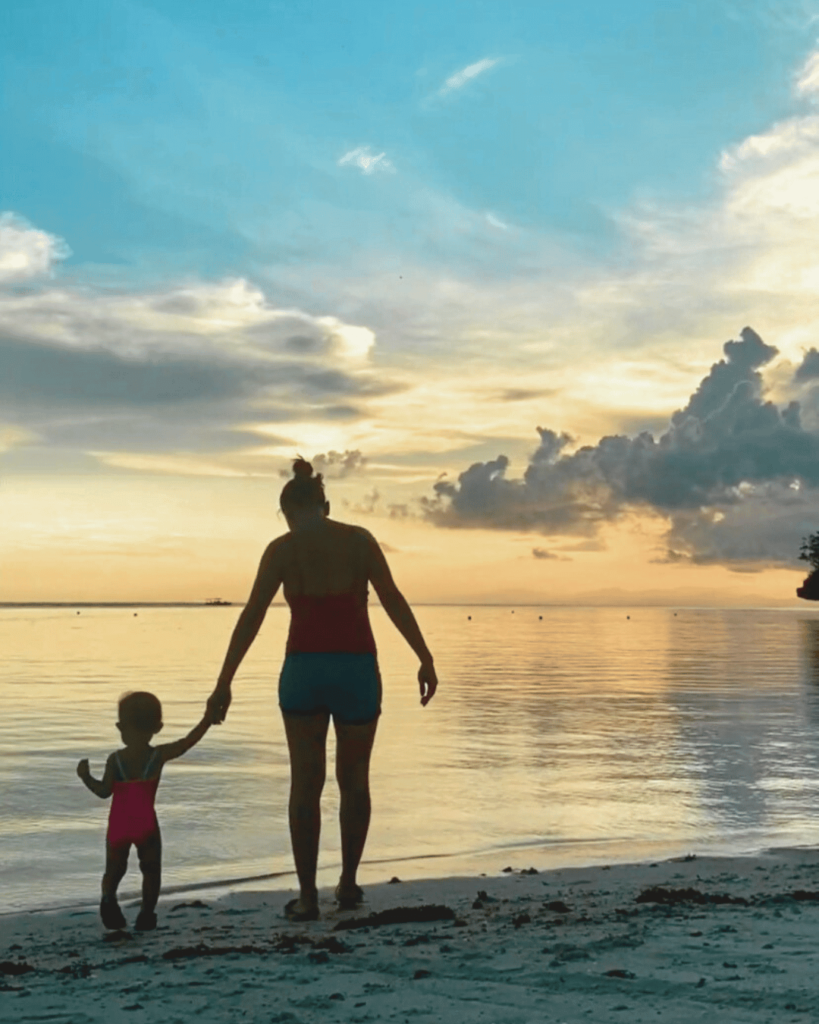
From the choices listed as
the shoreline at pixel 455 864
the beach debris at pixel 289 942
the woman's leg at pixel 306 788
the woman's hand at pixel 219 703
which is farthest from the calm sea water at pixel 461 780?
the beach debris at pixel 289 942

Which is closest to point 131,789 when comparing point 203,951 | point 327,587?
point 203,951

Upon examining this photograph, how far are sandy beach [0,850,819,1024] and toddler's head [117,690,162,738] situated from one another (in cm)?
105

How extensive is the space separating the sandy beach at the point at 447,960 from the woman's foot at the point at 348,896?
2.8 inches

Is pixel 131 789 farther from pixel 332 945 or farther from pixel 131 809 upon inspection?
pixel 332 945

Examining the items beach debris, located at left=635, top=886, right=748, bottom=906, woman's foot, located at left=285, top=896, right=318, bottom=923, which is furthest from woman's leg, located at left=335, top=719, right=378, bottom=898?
beach debris, located at left=635, top=886, right=748, bottom=906

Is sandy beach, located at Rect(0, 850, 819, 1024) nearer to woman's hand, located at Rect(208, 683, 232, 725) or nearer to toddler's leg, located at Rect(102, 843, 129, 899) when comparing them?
toddler's leg, located at Rect(102, 843, 129, 899)

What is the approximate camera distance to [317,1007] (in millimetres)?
4336

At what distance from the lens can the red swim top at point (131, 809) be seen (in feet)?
19.9

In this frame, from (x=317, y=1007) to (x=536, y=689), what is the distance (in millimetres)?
23184

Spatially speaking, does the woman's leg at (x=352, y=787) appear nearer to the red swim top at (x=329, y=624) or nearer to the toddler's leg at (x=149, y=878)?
the red swim top at (x=329, y=624)

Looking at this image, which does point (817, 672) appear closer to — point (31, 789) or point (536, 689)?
point (536, 689)

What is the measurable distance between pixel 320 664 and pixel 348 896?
1.36 meters

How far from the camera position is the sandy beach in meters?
4.30

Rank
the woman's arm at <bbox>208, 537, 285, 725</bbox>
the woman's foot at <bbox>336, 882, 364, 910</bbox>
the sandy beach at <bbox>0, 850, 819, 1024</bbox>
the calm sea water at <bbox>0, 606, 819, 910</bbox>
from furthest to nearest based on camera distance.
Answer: the calm sea water at <bbox>0, 606, 819, 910</bbox> < the woman's foot at <bbox>336, 882, 364, 910</bbox> < the woman's arm at <bbox>208, 537, 285, 725</bbox> < the sandy beach at <bbox>0, 850, 819, 1024</bbox>
